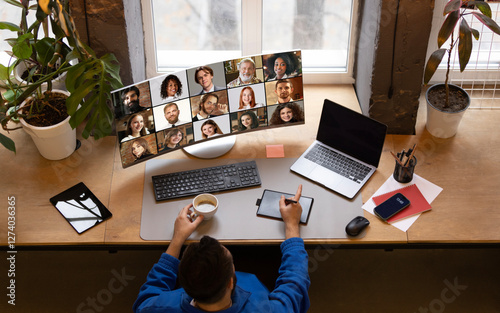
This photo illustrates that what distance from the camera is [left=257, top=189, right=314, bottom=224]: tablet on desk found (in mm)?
2149

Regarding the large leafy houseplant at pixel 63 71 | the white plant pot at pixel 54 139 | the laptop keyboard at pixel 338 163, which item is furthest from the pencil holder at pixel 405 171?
the white plant pot at pixel 54 139

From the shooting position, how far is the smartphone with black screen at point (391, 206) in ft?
7.07

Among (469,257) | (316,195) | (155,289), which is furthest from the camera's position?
(469,257)

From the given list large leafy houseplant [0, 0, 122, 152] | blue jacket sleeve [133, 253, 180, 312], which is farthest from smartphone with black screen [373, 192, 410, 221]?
large leafy houseplant [0, 0, 122, 152]

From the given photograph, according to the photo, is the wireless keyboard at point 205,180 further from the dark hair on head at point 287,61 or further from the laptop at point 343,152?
the dark hair on head at point 287,61

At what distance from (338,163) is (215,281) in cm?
91

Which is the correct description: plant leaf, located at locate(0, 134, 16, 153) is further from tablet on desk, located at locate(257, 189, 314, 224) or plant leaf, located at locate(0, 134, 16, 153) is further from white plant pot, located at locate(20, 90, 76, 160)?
tablet on desk, located at locate(257, 189, 314, 224)

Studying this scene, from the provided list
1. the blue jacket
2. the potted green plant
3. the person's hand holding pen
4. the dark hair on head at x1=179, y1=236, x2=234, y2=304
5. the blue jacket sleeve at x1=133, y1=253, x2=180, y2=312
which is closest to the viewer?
the dark hair on head at x1=179, y1=236, x2=234, y2=304

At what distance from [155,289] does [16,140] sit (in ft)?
3.61

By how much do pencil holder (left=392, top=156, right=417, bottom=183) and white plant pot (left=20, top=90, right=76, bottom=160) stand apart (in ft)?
4.66

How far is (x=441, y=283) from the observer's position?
2.59 metres

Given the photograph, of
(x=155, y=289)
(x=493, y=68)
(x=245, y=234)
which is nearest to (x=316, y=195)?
(x=245, y=234)

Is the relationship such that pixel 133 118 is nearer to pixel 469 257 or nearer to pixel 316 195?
pixel 316 195

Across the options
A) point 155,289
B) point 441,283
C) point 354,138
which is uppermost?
point 354,138
